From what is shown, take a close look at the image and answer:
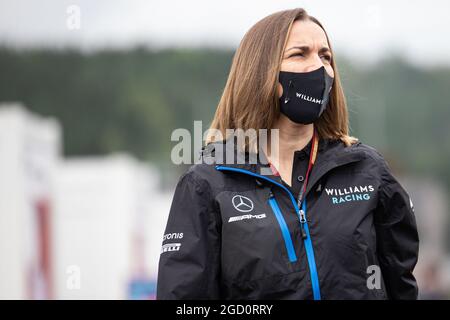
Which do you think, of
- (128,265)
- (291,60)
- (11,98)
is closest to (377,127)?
(11,98)

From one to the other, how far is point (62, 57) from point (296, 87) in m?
80.6

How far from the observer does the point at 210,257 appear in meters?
3.45

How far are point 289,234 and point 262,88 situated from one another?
0.62m

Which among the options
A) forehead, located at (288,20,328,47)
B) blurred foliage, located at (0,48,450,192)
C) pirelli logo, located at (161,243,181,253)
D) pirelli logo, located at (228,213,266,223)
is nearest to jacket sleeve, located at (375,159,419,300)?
pirelli logo, located at (228,213,266,223)

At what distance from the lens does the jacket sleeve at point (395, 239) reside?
3.55 metres

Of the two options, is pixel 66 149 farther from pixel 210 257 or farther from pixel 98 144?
pixel 210 257

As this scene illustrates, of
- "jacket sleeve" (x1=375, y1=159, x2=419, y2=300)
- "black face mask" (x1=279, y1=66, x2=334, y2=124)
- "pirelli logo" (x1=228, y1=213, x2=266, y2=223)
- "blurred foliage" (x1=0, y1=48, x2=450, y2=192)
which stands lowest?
"blurred foliage" (x1=0, y1=48, x2=450, y2=192)

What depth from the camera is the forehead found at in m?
3.65

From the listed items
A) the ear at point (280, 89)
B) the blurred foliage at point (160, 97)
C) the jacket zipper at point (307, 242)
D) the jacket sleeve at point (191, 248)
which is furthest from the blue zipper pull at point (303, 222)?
the blurred foliage at point (160, 97)

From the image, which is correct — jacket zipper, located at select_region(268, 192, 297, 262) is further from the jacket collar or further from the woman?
the jacket collar

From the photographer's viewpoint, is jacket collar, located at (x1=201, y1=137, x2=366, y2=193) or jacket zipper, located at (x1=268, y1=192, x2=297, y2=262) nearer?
jacket zipper, located at (x1=268, y1=192, x2=297, y2=262)

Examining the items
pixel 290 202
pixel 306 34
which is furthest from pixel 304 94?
pixel 290 202

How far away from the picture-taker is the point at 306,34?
3664mm

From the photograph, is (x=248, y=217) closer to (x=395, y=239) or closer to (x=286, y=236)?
(x=286, y=236)
